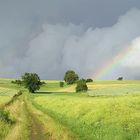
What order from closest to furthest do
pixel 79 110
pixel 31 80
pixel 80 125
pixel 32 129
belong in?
pixel 32 129
pixel 80 125
pixel 79 110
pixel 31 80

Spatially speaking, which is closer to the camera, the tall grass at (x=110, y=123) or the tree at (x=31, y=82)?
the tall grass at (x=110, y=123)

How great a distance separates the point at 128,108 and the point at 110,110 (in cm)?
184

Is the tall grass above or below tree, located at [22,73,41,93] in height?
below

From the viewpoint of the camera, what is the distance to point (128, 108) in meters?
39.7

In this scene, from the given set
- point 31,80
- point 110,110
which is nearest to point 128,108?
point 110,110

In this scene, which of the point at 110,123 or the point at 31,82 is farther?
the point at 31,82

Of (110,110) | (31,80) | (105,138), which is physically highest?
(31,80)

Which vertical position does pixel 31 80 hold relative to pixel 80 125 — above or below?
above

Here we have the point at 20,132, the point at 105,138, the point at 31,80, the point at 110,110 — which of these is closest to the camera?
the point at 105,138

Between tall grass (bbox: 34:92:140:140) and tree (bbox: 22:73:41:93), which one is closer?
tall grass (bbox: 34:92:140:140)

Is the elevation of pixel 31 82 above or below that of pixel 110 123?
above

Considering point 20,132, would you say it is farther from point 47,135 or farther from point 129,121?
point 129,121

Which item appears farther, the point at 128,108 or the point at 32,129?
the point at 128,108

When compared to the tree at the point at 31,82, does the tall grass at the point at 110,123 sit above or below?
below
